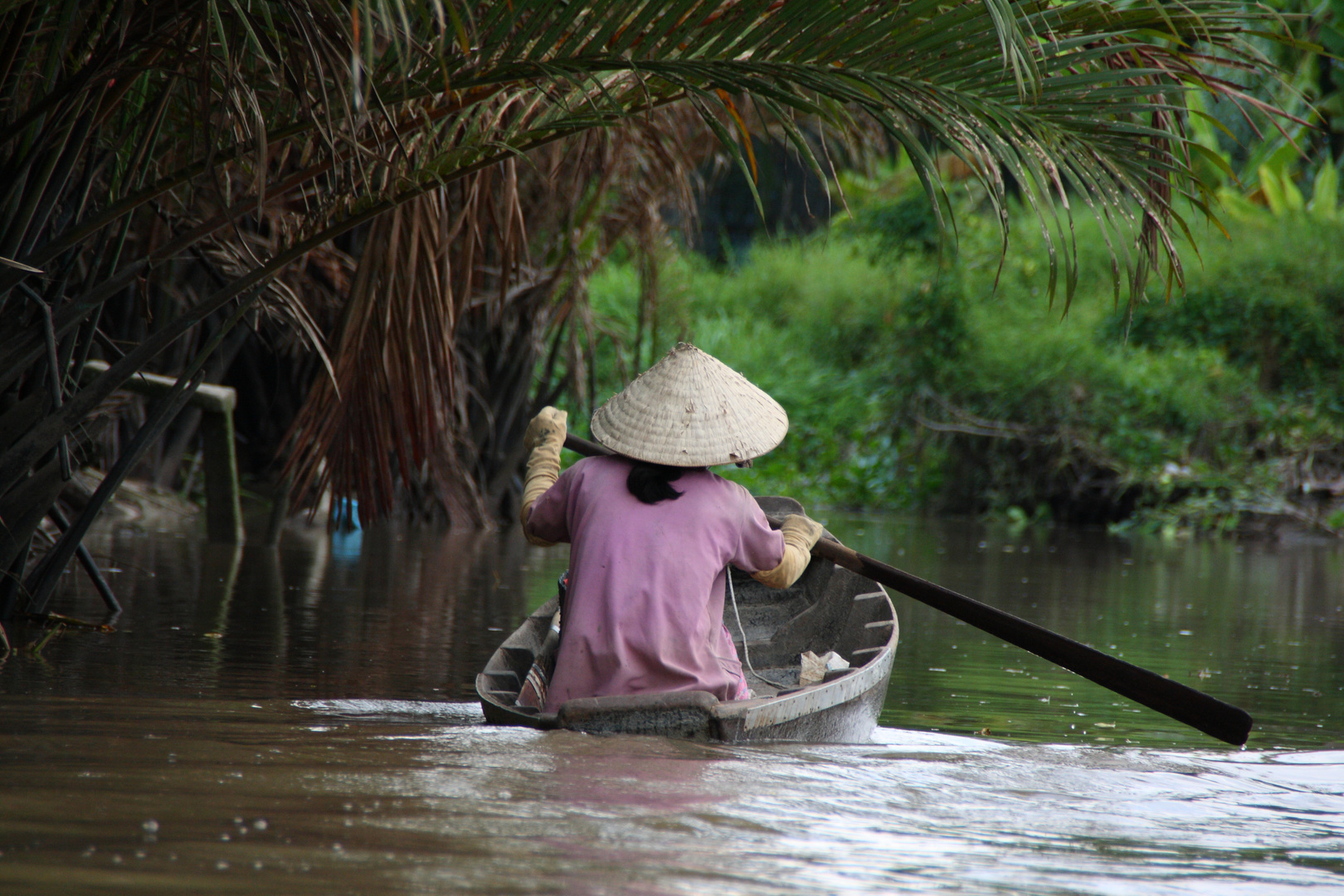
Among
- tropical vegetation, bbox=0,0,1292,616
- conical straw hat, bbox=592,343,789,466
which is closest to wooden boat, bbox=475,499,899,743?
conical straw hat, bbox=592,343,789,466

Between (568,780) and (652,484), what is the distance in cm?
90

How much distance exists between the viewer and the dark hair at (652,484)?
11.4 ft

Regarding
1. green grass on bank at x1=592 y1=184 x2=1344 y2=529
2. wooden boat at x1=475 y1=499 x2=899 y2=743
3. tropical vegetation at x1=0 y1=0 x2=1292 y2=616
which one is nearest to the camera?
wooden boat at x1=475 y1=499 x2=899 y2=743

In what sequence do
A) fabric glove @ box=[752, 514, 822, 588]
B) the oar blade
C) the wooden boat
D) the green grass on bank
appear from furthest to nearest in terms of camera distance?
1. the green grass on bank
2. the oar blade
3. fabric glove @ box=[752, 514, 822, 588]
4. the wooden boat

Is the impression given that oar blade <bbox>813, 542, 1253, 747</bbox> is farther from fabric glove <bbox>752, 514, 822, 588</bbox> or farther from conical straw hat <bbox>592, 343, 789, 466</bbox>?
conical straw hat <bbox>592, 343, 789, 466</bbox>

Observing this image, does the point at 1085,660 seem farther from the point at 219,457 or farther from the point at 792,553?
the point at 219,457

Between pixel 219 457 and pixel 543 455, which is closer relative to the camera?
pixel 543 455

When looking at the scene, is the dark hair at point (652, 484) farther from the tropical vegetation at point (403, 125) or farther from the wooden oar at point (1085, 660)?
the tropical vegetation at point (403, 125)

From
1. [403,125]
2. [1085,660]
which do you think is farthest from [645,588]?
[403,125]

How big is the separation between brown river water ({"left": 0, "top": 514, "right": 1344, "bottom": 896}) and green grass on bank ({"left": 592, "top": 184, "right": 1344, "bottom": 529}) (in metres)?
7.82

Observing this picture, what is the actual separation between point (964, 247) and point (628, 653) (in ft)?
47.6

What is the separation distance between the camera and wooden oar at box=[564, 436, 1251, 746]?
382 centimetres

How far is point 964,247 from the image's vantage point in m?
17.2

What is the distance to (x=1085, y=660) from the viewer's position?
406cm
